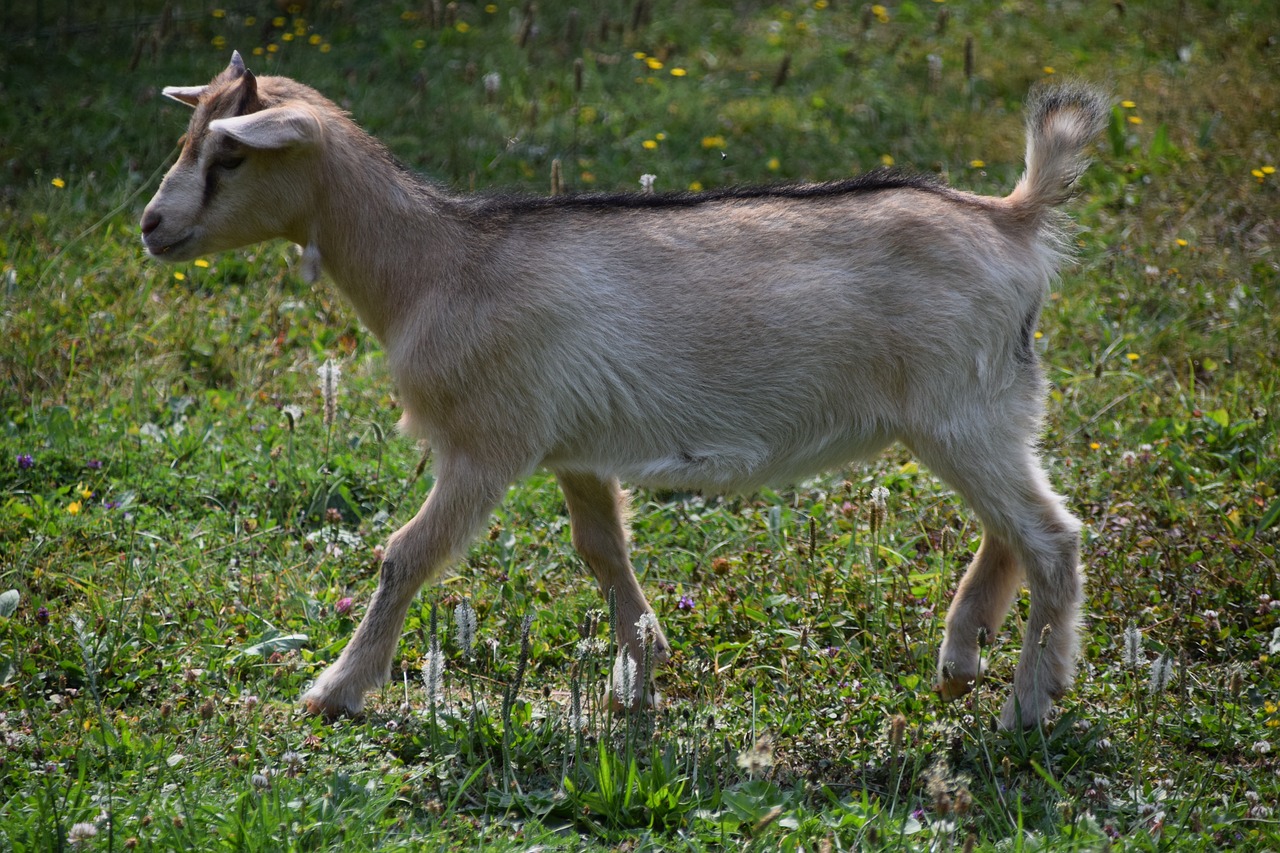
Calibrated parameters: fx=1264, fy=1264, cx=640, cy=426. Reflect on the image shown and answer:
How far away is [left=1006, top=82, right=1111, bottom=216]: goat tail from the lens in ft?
14.0

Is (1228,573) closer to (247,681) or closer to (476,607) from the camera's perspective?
(476,607)

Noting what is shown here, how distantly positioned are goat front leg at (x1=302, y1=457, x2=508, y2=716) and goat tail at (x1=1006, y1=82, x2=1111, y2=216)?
2038mm

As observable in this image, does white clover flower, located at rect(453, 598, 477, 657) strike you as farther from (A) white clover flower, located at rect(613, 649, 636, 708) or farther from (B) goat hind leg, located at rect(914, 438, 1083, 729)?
(B) goat hind leg, located at rect(914, 438, 1083, 729)

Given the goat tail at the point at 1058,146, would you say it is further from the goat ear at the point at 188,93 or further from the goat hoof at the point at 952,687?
the goat ear at the point at 188,93

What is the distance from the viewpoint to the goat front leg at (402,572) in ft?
13.0

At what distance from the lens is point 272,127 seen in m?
3.79

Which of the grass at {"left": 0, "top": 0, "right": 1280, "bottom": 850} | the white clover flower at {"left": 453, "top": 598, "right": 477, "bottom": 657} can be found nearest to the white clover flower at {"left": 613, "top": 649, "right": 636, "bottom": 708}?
the grass at {"left": 0, "top": 0, "right": 1280, "bottom": 850}

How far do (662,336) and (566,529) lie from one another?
4.65 feet

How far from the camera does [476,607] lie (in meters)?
4.71

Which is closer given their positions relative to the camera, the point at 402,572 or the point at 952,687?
the point at 402,572

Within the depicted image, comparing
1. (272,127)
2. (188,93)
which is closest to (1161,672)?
(272,127)

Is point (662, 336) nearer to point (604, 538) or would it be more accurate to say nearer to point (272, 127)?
point (604, 538)

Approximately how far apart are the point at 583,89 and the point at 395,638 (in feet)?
17.4

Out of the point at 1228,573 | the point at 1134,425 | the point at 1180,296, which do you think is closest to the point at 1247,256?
the point at 1180,296
